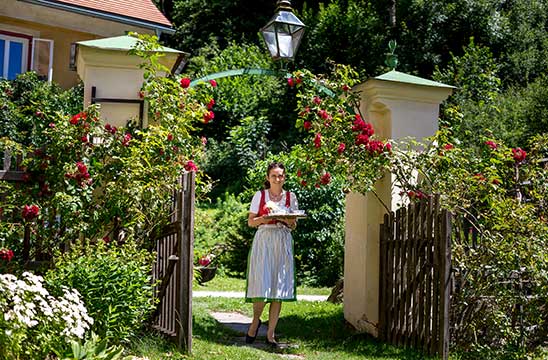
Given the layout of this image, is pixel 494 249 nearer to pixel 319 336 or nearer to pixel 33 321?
pixel 319 336

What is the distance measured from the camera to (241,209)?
58.4 feet

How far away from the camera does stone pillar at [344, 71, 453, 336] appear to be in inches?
322

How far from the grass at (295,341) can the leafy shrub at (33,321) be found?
42.4 inches

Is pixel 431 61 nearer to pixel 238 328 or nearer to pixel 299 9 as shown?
pixel 299 9

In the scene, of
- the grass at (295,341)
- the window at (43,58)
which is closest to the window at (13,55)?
the window at (43,58)

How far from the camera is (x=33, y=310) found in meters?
4.84

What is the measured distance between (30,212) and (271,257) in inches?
90.1

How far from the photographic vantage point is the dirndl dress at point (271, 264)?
747cm

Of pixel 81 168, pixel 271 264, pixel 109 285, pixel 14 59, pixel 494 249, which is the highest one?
pixel 14 59

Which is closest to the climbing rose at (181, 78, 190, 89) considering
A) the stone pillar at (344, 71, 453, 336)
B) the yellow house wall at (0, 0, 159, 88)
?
the stone pillar at (344, 71, 453, 336)

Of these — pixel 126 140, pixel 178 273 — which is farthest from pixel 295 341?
pixel 126 140

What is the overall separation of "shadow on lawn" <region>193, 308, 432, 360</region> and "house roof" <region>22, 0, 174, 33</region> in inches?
332

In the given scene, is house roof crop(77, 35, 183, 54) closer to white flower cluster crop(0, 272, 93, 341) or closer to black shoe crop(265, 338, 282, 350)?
white flower cluster crop(0, 272, 93, 341)

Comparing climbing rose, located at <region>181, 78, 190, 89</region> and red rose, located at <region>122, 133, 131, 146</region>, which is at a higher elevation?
climbing rose, located at <region>181, 78, 190, 89</region>
